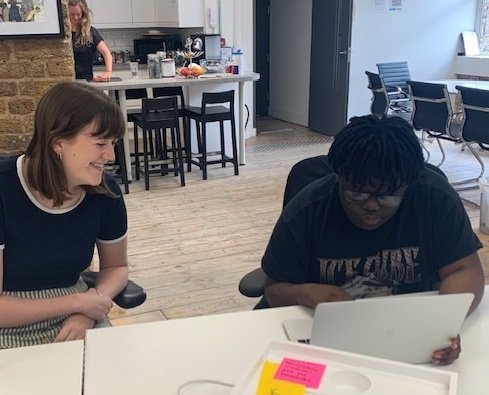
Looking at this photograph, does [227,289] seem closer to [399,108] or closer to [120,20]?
[399,108]

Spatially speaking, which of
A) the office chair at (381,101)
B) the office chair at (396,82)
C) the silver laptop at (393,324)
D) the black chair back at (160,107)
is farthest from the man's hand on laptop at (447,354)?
the office chair at (396,82)

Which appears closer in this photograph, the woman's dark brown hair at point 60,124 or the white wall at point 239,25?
the woman's dark brown hair at point 60,124

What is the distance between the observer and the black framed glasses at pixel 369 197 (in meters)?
1.33

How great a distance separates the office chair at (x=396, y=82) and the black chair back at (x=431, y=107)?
0.90m

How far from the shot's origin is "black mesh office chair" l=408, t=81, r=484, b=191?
4.66 m

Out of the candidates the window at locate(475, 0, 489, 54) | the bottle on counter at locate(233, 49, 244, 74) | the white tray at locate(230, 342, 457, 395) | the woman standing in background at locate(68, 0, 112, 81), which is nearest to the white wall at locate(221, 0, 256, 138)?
the bottle on counter at locate(233, 49, 244, 74)

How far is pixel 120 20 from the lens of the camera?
667 centimetres

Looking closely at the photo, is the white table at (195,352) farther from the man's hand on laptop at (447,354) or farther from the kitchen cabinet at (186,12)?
the kitchen cabinet at (186,12)

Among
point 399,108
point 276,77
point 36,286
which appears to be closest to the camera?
point 36,286

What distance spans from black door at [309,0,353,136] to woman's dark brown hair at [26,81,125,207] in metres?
5.35

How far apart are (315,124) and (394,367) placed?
6.26m

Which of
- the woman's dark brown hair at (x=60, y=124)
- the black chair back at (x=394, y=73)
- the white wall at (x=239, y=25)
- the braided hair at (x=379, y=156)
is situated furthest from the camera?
the black chair back at (x=394, y=73)

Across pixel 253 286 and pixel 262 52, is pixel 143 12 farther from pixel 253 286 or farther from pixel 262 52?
pixel 253 286

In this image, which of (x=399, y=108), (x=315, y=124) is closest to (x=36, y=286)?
(x=399, y=108)
